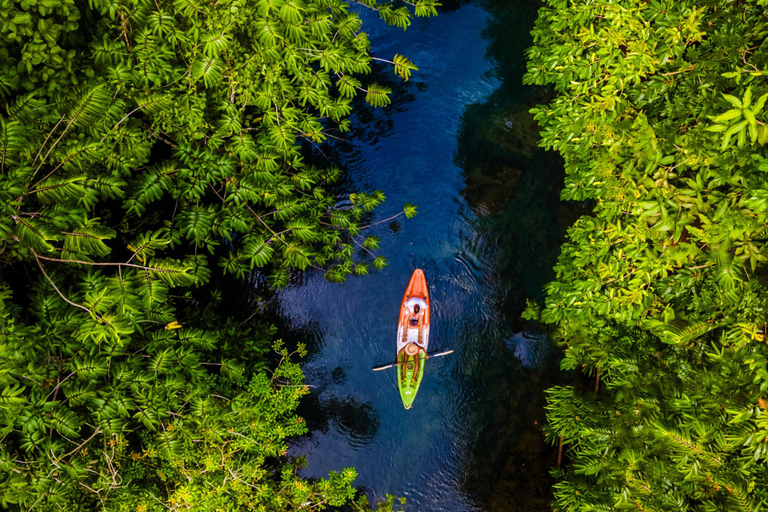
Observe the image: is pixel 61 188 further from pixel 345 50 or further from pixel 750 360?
pixel 750 360

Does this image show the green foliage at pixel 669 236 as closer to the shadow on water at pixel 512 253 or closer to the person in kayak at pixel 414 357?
the shadow on water at pixel 512 253

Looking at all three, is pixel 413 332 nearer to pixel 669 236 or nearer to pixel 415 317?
pixel 415 317

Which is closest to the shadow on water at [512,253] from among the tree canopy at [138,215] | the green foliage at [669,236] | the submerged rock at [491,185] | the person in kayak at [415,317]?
the submerged rock at [491,185]

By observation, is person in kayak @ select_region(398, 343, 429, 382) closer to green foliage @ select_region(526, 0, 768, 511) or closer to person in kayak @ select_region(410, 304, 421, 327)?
person in kayak @ select_region(410, 304, 421, 327)

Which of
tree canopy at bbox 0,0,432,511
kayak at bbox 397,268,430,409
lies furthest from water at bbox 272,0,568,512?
tree canopy at bbox 0,0,432,511

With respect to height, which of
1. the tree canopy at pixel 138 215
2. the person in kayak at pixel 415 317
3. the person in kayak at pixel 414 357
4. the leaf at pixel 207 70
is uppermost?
the leaf at pixel 207 70

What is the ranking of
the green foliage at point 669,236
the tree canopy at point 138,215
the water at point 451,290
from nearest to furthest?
1. the tree canopy at point 138,215
2. the green foliage at point 669,236
3. the water at point 451,290


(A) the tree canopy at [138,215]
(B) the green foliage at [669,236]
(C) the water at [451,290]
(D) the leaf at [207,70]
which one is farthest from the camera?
(C) the water at [451,290]

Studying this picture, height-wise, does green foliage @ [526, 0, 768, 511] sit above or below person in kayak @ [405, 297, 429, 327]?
above
